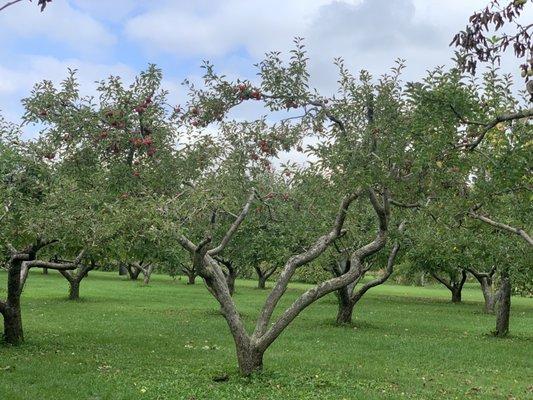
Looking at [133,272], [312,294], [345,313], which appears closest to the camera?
[312,294]

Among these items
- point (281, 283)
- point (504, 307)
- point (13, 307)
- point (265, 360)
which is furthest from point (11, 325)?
point (504, 307)

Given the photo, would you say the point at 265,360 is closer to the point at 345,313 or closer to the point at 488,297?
the point at 345,313

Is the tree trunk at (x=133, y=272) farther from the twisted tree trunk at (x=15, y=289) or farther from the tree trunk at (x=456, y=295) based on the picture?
the twisted tree trunk at (x=15, y=289)

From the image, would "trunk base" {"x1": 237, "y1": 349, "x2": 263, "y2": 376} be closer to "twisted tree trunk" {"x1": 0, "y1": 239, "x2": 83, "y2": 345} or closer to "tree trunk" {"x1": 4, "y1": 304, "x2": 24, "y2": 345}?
"twisted tree trunk" {"x1": 0, "y1": 239, "x2": 83, "y2": 345}

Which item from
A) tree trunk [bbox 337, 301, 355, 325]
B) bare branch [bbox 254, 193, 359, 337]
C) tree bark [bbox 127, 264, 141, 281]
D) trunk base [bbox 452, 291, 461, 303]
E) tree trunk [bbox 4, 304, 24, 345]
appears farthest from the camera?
tree bark [bbox 127, 264, 141, 281]

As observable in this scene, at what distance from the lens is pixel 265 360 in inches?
611

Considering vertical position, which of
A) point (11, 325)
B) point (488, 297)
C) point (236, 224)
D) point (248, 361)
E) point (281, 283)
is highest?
point (236, 224)

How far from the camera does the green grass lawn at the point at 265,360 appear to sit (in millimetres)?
11945

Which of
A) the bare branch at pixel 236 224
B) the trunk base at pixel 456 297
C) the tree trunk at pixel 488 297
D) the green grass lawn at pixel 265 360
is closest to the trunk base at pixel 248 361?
the green grass lawn at pixel 265 360

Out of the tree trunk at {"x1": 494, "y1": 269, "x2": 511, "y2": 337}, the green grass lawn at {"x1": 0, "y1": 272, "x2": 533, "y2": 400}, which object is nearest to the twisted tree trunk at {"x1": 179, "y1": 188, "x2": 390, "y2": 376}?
the green grass lawn at {"x1": 0, "y1": 272, "x2": 533, "y2": 400}

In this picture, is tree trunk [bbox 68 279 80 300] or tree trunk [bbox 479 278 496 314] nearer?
tree trunk [bbox 68 279 80 300]

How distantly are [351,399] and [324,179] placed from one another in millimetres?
4289

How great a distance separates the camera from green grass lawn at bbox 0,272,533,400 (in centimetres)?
1195

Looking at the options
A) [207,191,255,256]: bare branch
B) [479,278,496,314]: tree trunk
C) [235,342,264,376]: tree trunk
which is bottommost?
[235,342,264,376]: tree trunk
